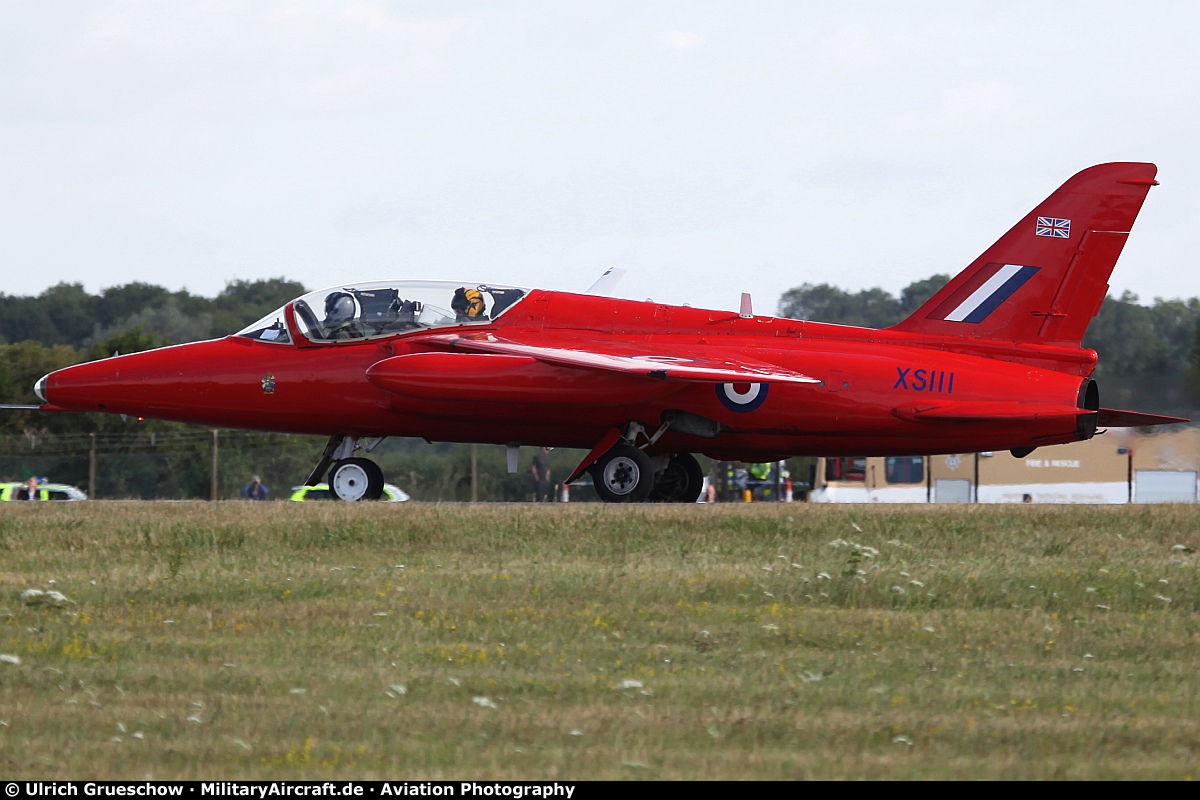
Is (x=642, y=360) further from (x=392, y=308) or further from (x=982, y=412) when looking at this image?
(x=982, y=412)

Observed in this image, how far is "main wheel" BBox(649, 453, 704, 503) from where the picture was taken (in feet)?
63.7

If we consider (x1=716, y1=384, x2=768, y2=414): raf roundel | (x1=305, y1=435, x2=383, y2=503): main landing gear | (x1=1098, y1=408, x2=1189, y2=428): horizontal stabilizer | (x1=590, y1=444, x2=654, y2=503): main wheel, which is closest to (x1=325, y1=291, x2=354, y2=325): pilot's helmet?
(x1=305, y1=435, x2=383, y2=503): main landing gear

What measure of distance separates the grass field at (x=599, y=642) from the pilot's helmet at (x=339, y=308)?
3.28 m

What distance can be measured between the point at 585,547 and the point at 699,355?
4808mm

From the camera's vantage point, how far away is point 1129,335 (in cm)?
5088

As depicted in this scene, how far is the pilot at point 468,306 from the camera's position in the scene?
18.6 m

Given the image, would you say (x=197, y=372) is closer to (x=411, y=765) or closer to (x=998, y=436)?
(x=998, y=436)

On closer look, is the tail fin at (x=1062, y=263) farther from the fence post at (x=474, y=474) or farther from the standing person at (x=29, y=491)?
the standing person at (x=29, y=491)

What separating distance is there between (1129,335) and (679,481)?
36.0 meters

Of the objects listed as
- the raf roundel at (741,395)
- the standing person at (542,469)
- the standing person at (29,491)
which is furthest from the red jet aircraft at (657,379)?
the standing person at (29,491)

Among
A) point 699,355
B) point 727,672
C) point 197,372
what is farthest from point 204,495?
point 727,672

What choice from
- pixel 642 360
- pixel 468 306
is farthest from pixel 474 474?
pixel 642 360

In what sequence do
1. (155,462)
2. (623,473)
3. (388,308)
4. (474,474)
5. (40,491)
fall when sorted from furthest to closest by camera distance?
(155,462)
(40,491)
(474,474)
(388,308)
(623,473)
